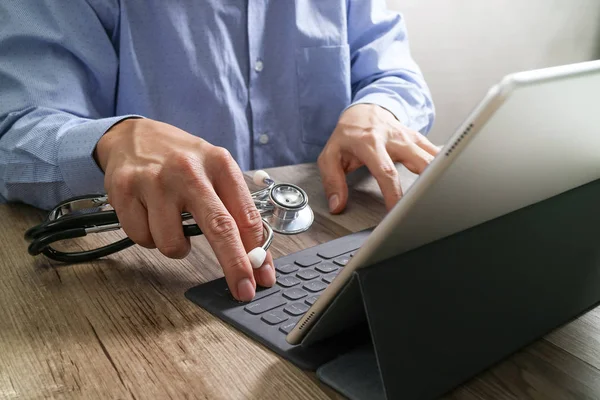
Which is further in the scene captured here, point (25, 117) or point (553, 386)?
point (25, 117)

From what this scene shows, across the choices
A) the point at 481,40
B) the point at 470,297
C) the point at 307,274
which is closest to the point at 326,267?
the point at 307,274

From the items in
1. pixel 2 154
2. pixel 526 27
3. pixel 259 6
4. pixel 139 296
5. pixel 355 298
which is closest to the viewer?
pixel 355 298

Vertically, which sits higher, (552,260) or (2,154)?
(552,260)

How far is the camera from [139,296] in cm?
63

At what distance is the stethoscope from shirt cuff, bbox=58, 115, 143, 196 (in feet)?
0.15

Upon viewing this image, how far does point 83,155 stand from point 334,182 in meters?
0.36

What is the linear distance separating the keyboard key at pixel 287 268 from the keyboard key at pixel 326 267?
0.03m

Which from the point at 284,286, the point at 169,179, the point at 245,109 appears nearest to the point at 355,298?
the point at 284,286

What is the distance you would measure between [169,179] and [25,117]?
0.36m

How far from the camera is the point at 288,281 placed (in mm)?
661

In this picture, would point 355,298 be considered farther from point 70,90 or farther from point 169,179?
point 70,90

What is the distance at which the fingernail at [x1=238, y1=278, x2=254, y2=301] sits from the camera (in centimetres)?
61

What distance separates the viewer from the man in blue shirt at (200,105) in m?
0.69

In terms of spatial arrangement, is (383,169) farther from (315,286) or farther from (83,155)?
(83,155)
